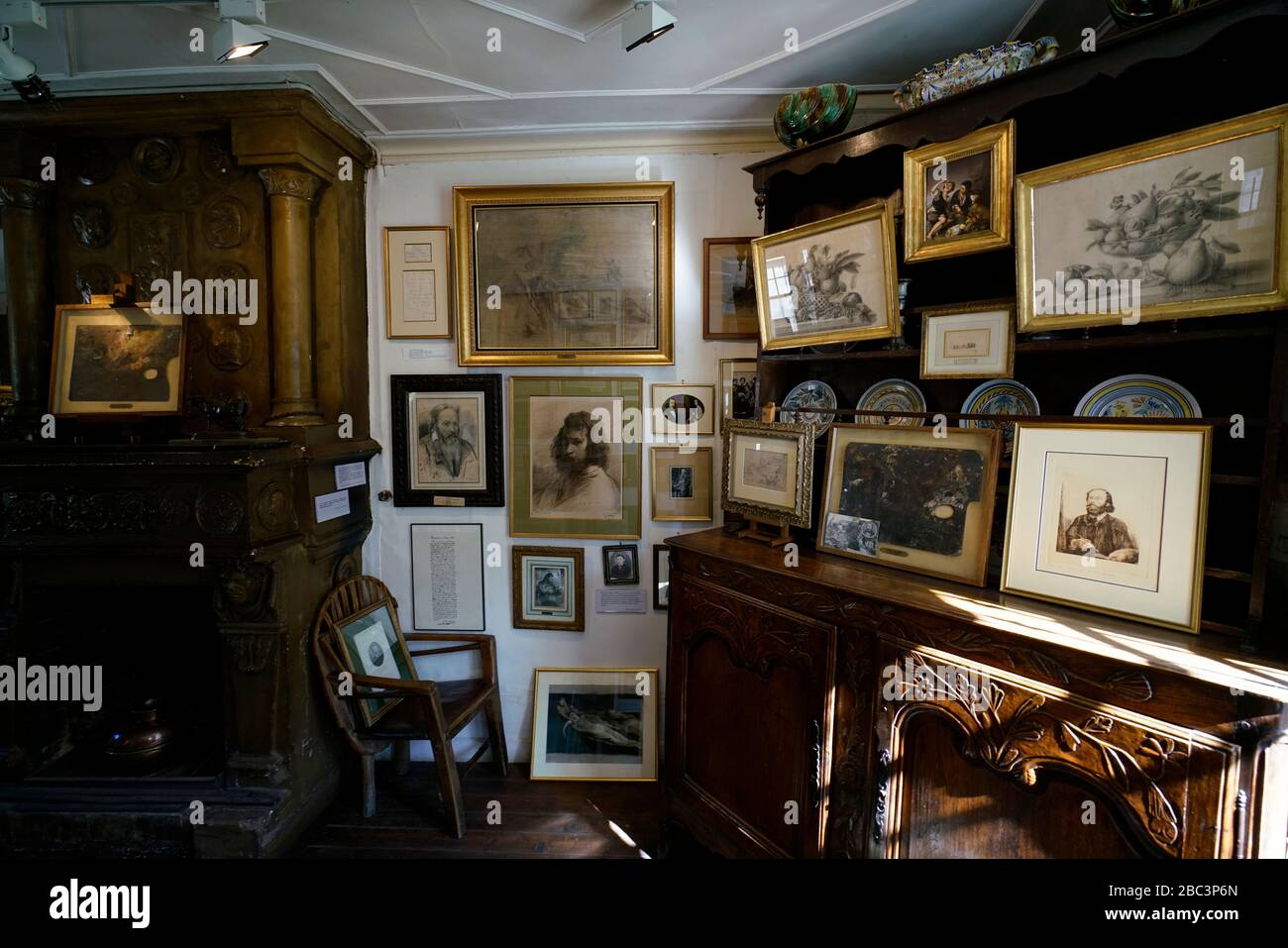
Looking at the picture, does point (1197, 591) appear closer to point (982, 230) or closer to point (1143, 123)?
point (982, 230)

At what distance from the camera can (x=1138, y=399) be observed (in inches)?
65.3

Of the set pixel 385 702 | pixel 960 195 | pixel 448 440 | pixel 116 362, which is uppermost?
pixel 960 195

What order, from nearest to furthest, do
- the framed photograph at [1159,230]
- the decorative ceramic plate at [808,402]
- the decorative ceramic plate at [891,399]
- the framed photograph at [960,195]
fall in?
the framed photograph at [1159,230], the framed photograph at [960,195], the decorative ceramic plate at [891,399], the decorative ceramic plate at [808,402]

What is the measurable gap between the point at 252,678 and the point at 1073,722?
2910 millimetres

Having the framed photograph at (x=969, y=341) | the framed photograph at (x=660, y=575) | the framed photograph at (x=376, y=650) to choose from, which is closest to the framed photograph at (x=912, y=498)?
the framed photograph at (x=969, y=341)

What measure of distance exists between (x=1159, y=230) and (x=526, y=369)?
2.49m

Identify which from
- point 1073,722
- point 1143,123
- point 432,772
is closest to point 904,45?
point 1143,123

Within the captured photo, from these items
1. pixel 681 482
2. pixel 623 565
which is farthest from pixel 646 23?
pixel 623 565

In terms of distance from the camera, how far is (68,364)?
2469 millimetres

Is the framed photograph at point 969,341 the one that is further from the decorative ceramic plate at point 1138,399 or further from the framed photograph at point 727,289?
the framed photograph at point 727,289

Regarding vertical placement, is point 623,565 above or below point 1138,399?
below

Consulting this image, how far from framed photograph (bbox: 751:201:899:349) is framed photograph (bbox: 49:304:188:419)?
2637 millimetres

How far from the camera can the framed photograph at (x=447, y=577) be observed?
3016 millimetres

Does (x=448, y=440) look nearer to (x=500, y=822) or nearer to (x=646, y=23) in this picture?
(x=500, y=822)
